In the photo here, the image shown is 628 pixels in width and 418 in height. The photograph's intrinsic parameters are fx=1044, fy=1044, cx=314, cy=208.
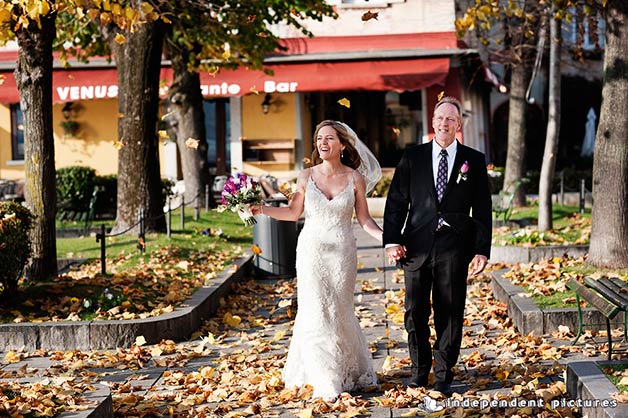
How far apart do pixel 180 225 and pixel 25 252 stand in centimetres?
795

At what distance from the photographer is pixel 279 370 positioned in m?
8.36

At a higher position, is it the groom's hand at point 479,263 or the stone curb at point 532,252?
the groom's hand at point 479,263

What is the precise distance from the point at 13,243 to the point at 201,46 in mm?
11921

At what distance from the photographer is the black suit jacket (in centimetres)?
736

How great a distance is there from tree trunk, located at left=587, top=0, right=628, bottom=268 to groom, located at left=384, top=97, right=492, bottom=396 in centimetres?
464

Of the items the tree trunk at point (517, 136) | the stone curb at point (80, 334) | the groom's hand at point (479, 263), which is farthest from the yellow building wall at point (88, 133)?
the groom's hand at point (479, 263)

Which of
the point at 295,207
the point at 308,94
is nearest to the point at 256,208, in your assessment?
the point at 295,207

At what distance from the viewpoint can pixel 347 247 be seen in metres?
7.81

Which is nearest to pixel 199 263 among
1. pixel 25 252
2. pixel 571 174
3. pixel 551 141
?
pixel 25 252

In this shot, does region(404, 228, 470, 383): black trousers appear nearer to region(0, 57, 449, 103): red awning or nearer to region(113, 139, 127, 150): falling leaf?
region(113, 139, 127, 150): falling leaf

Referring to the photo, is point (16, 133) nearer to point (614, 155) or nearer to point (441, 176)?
point (614, 155)

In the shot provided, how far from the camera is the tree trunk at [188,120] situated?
2170 centimetres

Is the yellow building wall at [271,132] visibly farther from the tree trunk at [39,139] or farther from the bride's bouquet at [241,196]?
the bride's bouquet at [241,196]

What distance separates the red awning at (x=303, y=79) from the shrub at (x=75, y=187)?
370 cm
